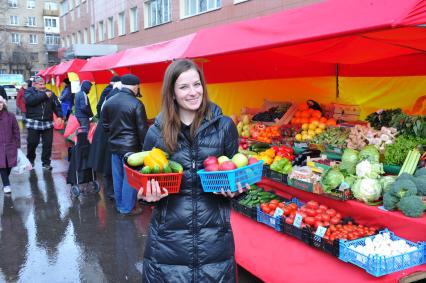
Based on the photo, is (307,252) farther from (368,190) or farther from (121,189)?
(121,189)

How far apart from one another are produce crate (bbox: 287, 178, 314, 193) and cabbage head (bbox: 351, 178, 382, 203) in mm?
513

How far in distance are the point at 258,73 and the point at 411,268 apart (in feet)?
15.2

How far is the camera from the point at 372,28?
2.82 meters

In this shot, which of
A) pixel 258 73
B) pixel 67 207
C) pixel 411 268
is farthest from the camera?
pixel 258 73

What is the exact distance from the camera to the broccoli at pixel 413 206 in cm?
322

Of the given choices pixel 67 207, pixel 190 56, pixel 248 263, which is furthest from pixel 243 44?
pixel 67 207

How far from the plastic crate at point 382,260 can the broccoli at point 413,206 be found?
0.77ft

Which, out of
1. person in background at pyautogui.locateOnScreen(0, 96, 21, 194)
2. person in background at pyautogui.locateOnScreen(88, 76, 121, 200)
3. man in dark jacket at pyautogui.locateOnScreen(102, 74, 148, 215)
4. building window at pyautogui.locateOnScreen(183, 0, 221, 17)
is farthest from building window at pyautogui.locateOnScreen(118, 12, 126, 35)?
man in dark jacket at pyautogui.locateOnScreen(102, 74, 148, 215)

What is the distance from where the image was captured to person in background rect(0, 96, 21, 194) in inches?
277

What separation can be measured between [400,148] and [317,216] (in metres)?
1.09

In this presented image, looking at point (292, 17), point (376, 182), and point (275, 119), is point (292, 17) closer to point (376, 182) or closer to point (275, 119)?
point (376, 182)

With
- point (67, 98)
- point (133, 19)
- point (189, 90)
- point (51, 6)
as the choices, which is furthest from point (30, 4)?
point (189, 90)

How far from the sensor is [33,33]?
70.3 meters

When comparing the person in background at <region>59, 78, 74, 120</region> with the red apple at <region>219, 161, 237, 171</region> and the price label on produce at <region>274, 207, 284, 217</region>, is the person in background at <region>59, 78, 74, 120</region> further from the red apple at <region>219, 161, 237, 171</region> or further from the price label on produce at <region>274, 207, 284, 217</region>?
the red apple at <region>219, 161, 237, 171</region>
